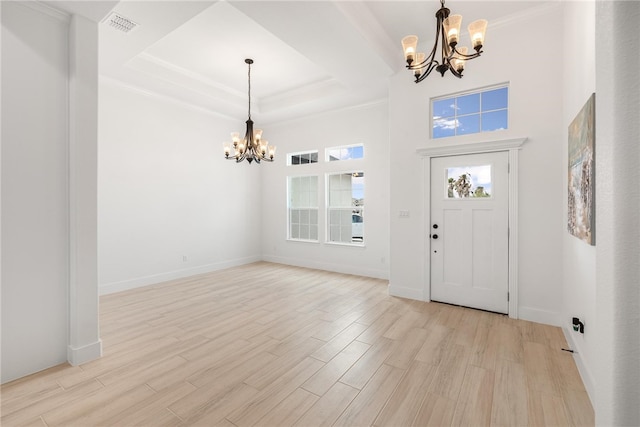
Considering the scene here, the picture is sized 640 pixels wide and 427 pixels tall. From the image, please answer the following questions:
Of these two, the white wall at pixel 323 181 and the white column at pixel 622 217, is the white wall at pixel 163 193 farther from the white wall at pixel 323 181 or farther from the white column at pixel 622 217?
the white column at pixel 622 217

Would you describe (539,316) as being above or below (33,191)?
below

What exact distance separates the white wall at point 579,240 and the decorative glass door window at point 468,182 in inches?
30.9

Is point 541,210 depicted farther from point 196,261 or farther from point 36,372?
point 196,261

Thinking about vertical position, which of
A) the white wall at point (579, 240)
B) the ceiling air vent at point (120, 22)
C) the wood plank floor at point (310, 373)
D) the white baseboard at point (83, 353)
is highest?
the ceiling air vent at point (120, 22)

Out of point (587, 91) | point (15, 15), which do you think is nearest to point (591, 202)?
point (587, 91)

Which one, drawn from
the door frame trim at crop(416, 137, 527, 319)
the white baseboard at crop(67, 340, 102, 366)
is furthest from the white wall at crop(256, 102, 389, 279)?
the white baseboard at crop(67, 340, 102, 366)

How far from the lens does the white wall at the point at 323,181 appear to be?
5566 mm

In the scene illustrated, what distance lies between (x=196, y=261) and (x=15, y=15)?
4.44 meters

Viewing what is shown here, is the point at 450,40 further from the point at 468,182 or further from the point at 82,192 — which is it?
the point at 82,192

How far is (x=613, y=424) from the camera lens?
2.71 feet

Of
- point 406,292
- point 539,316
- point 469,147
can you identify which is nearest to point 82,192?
point 406,292

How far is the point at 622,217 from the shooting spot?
83 centimetres

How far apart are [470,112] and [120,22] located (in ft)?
14.5

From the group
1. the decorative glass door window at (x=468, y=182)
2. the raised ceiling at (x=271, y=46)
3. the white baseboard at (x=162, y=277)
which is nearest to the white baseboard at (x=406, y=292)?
the decorative glass door window at (x=468, y=182)
